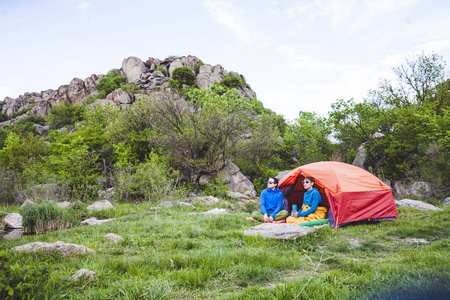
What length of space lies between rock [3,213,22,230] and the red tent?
34.7 ft

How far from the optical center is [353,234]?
6414 mm

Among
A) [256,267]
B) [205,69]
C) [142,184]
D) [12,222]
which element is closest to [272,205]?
[256,267]

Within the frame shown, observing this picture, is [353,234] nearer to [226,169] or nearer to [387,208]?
[387,208]

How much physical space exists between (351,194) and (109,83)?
57.6m

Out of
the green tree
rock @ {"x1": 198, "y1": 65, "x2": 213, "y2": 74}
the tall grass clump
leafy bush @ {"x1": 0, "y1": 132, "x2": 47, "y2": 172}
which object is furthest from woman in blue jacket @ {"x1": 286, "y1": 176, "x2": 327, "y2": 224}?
rock @ {"x1": 198, "y1": 65, "x2": 213, "y2": 74}

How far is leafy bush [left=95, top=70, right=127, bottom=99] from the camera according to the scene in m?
54.3

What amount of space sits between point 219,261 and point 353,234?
14.0 ft

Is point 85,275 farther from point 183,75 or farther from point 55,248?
point 183,75

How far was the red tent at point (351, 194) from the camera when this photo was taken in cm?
748

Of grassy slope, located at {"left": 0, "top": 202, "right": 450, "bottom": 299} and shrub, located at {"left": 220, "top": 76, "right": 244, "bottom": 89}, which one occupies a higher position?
shrub, located at {"left": 220, "top": 76, "right": 244, "bottom": 89}

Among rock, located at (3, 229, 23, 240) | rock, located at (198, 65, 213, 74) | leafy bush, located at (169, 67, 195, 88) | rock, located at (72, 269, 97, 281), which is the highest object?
rock, located at (198, 65, 213, 74)

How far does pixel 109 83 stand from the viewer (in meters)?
55.0

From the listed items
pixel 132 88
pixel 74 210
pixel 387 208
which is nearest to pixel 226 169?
pixel 74 210

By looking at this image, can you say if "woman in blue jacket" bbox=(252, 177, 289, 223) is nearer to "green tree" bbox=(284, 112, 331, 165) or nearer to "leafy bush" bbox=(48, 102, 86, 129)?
"green tree" bbox=(284, 112, 331, 165)
